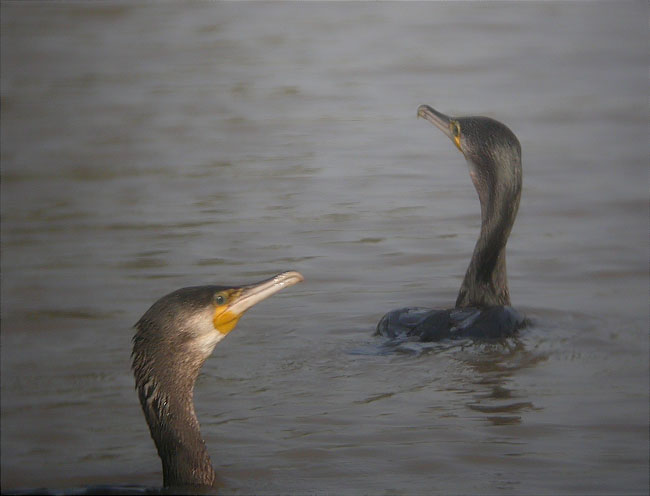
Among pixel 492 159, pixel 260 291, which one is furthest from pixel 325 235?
pixel 260 291

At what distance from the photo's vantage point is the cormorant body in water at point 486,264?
6.18 meters

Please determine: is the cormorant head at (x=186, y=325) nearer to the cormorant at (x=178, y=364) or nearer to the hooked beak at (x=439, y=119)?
the cormorant at (x=178, y=364)

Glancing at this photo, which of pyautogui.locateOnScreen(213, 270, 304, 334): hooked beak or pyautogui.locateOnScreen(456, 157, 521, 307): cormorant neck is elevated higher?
pyautogui.locateOnScreen(213, 270, 304, 334): hooked beak

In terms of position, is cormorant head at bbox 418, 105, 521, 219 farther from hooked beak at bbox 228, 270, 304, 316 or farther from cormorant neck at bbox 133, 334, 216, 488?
cormorant neck at bbox 133, 334, 216, 488

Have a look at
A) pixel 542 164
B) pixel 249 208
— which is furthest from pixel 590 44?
pixel 249 208

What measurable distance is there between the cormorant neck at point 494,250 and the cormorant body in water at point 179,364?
77.8 inches

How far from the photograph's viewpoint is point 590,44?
41.9 ft

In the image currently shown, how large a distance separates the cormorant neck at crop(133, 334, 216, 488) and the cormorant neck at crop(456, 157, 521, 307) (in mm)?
2215

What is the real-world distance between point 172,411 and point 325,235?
4.05m

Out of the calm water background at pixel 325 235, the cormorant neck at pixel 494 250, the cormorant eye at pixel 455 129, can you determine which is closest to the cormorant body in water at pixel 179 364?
the calm water background at pixel 325 235

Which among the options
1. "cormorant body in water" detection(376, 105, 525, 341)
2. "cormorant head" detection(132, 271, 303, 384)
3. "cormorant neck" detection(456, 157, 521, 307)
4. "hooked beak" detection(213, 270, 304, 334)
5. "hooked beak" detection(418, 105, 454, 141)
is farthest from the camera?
"hooked beak" detection(418, 105, 454, 141)

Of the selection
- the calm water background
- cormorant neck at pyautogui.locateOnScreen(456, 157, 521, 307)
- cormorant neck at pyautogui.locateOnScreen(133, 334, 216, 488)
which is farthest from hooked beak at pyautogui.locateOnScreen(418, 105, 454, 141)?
cormorant neck at pyautogui.locateOnScreen(133, 334, 216, 488)

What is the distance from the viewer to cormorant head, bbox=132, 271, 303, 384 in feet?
14.9

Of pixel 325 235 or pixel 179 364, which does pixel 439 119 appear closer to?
pixel 325 235
